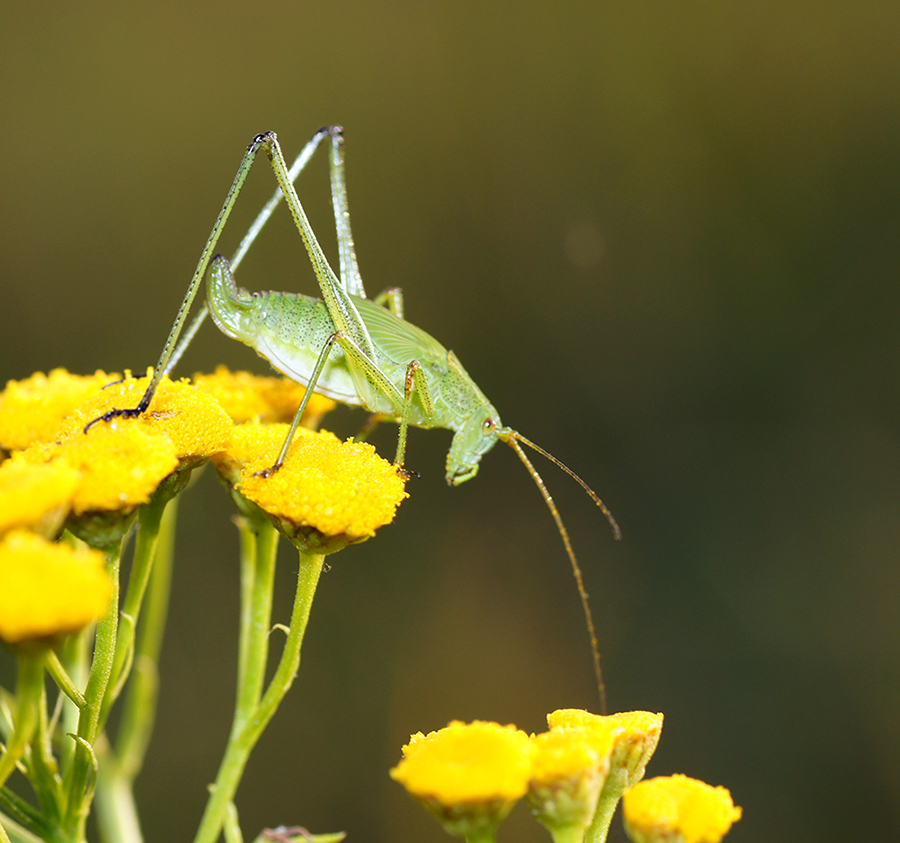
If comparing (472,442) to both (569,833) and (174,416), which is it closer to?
(174,416)

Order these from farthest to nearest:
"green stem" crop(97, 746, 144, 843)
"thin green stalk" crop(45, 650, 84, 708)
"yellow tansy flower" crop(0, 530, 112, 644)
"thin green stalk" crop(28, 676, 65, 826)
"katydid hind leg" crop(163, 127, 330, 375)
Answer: "katydid hind leg" crop(163, 127, 330, 375), "green stem" crop(97, 746, 144, 843), "thin green stalk" crop(28, 676, 65, 826), "thin green stalk" crop(45, 650, 84, 708), "yellow tansy flower" crop(0, 530, 112, 644)

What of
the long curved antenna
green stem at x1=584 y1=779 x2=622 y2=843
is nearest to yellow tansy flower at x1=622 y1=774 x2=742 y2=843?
green stem at x1=584 y1=779 x2=622 y2=843

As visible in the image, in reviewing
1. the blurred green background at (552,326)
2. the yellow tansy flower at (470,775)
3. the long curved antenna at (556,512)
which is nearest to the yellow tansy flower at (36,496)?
the yellow tansy flower at (470,775)

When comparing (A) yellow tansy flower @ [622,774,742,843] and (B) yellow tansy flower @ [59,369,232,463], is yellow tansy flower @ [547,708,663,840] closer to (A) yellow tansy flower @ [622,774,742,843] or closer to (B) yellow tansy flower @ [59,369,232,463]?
(A) yellow tansy flower @ [622,774,742,843]

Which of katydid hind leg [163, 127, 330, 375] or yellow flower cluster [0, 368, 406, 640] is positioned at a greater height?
katydid hind leg [163, 127, 330, 375]

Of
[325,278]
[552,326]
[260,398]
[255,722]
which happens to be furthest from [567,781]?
[552,326]

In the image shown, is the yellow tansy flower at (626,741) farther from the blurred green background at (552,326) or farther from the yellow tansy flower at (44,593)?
→ the blurred green background at (552,326)
